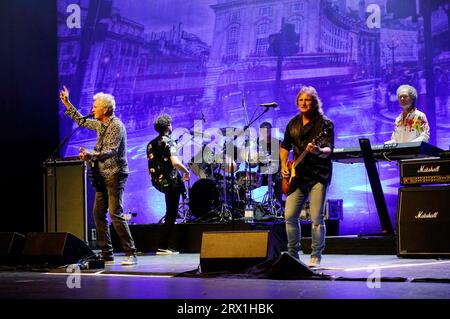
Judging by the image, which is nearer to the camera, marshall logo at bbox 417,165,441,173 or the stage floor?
the stage floor

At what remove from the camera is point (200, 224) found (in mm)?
9484

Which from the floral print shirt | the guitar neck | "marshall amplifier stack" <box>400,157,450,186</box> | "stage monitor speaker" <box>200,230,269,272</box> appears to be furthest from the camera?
the floral print shirt

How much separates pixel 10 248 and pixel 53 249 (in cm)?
64

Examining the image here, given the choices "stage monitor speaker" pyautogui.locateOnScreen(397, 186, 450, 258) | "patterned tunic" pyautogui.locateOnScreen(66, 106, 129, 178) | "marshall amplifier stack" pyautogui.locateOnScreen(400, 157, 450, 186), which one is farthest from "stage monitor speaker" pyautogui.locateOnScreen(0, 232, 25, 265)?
"marshall amplifier stack" pyautogui.locateOnScreen(400, 157, 450, 186)

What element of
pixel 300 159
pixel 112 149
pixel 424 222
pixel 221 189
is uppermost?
pixel 112 149

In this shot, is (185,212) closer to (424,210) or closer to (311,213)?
(424,210)

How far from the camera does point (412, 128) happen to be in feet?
25.6

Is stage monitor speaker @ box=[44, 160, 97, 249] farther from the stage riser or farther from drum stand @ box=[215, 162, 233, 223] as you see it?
drum stand @ box=[215, 162, 233, 223]

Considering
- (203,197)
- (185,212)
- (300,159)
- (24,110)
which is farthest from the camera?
(24,110)

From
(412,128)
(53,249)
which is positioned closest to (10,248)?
(53,249)

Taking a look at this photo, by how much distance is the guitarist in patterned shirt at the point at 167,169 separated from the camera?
8.88 meters

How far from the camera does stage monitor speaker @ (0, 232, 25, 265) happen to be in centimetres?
711

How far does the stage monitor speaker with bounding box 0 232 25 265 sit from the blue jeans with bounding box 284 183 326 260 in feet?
10.0
